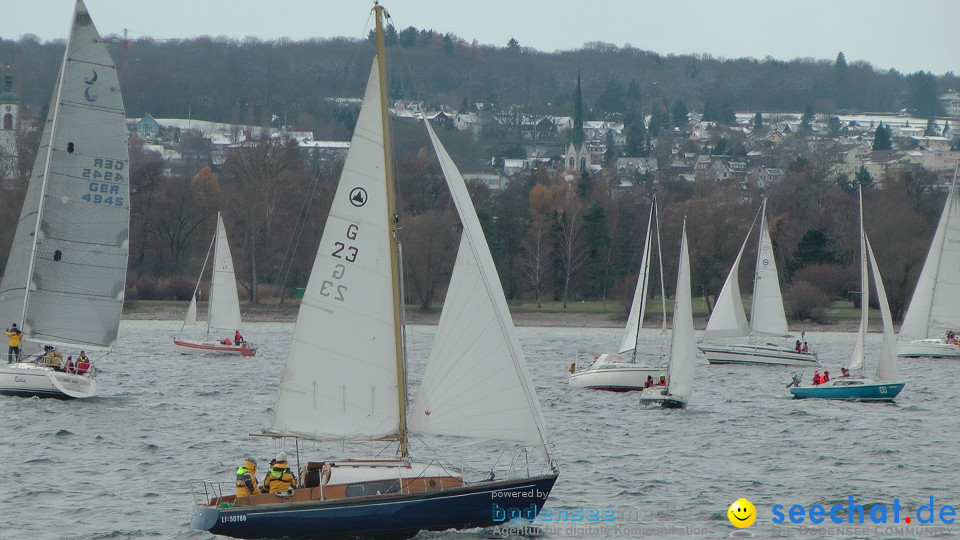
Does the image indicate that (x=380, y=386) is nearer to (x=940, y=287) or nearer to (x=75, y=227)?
(x=75, y=227)

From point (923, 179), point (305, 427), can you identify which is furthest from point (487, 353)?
point (923, 179)

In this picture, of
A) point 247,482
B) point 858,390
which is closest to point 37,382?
point 247,482

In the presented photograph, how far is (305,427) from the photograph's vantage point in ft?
67.7

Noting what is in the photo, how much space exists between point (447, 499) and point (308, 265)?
66000mm

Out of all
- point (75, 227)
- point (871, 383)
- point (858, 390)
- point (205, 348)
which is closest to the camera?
point (75, 227)

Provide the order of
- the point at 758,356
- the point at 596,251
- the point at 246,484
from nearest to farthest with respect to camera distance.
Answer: the point at 246,484 < the point at 758,356 < the point at 596,251

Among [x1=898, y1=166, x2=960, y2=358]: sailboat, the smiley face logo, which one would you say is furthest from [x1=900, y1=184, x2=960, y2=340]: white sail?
the smiley face logo

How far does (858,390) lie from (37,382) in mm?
22955

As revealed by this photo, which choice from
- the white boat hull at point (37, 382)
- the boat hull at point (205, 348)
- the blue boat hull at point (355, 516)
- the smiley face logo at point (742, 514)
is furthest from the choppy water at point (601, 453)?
the boat hull at point (205, 348)

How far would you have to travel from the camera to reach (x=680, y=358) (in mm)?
37750

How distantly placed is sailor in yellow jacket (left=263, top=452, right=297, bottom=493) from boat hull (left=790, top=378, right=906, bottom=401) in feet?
83.3

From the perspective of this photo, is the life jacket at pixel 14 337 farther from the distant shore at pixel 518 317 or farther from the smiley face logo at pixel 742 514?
the distant shore at pixel 518 317

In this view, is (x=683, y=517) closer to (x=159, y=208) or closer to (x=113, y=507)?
Answer: (x=113, y=507)

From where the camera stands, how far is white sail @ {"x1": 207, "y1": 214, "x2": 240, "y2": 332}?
198ft
